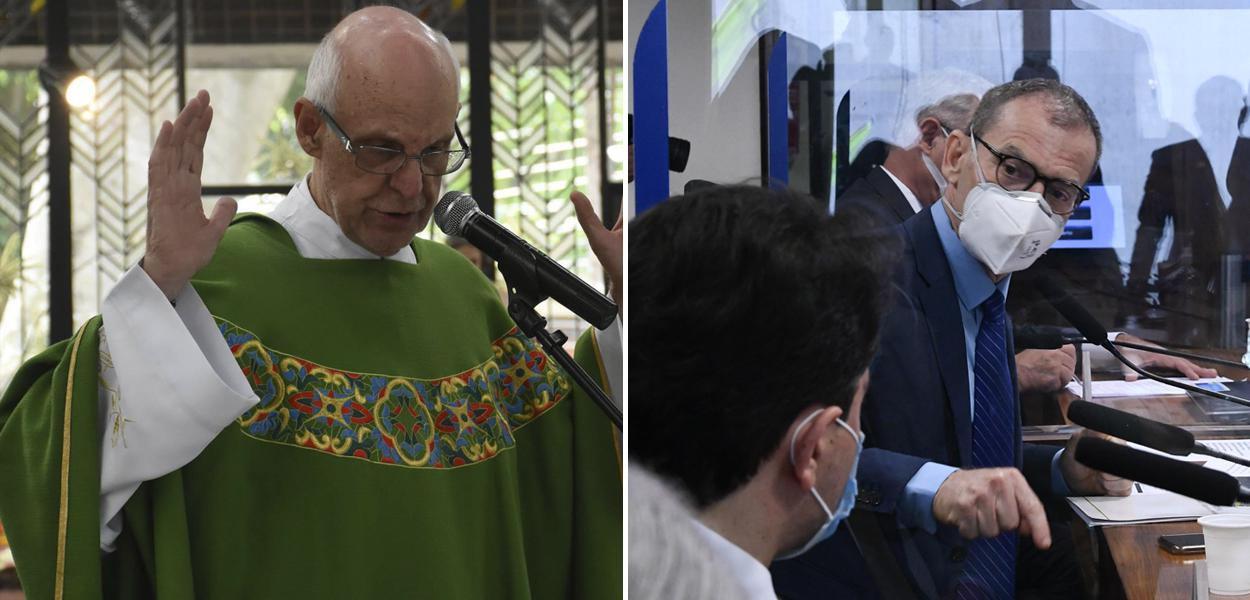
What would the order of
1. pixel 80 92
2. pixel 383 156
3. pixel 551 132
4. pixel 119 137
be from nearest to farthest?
1. pixel 383 156
2. pixel 80 92
3. pixel 119 137
4. pixel 551 132

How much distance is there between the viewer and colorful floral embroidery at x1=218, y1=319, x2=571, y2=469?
1396 millimetres

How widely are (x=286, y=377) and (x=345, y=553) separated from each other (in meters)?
0.24

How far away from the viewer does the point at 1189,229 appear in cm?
122

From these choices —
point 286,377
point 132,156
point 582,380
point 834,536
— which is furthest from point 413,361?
point 132,156

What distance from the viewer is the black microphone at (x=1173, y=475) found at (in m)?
1.19

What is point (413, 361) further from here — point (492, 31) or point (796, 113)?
point (492, 31)

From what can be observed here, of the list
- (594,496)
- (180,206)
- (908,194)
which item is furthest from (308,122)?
(908,194)

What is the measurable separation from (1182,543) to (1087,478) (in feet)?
0.40

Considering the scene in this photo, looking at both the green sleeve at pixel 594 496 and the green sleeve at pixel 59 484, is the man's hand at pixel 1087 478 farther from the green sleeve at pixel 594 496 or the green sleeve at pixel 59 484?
the green sleeve at pixel 59 484

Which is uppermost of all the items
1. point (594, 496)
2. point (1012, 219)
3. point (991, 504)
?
point (1012, 219)

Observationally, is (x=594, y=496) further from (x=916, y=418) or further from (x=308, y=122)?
(x=308, y=122)

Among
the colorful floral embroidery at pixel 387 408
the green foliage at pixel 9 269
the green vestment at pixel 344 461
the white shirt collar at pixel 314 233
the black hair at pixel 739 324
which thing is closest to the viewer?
the black hair at pixel 739 324

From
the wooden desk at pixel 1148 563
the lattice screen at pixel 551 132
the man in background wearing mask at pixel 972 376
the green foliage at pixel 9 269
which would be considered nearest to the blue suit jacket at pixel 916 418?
the man in background wearing mask at pixel 972 376

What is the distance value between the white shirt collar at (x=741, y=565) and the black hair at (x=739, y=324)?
38 mm
